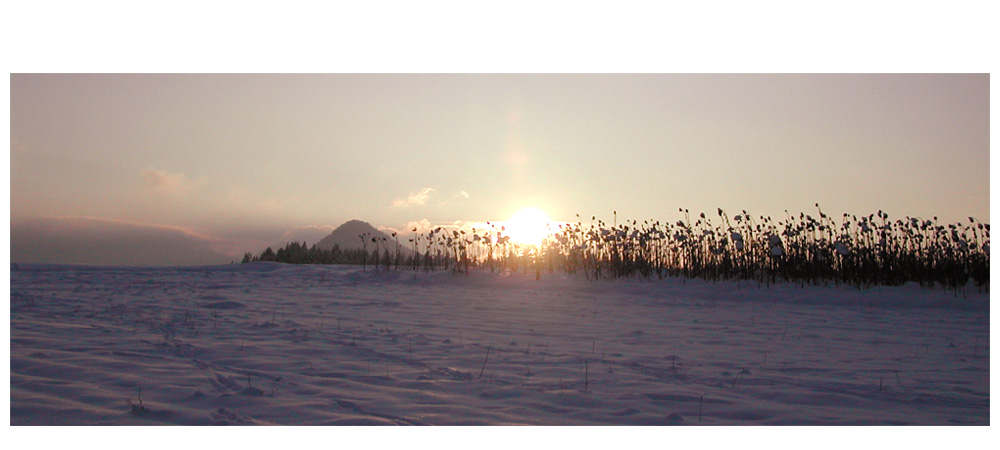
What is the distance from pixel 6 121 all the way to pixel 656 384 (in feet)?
19.8

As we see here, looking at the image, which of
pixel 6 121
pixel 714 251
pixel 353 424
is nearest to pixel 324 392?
pixel 353 424

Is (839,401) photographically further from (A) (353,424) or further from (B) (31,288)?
(B) (31,288)

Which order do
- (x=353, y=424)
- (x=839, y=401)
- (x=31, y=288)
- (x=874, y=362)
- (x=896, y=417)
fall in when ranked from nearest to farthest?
(x=353, y=424) < (x=896, y=417) < (x=839, y=401) < (x=874, y=362) < (x=31, y=288)

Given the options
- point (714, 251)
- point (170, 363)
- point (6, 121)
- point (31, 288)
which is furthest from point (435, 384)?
point (714, 251)

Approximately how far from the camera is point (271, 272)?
11195 millimetres

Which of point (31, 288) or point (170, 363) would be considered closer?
point (170, 363)

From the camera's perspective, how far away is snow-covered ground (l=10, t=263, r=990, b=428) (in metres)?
2.89

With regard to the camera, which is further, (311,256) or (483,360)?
(311,256)

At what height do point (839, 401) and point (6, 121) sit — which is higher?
point (6, 121)

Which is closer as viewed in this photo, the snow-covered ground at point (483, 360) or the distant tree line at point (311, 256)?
the snow-covered ground at point (483, 360)

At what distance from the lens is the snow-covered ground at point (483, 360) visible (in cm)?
289

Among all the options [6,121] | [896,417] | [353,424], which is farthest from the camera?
[6,121]

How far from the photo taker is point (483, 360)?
3.92 m

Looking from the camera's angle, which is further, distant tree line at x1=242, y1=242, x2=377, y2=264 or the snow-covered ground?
distant tree line at x1=242, y1=242, x2=377, y2=264
